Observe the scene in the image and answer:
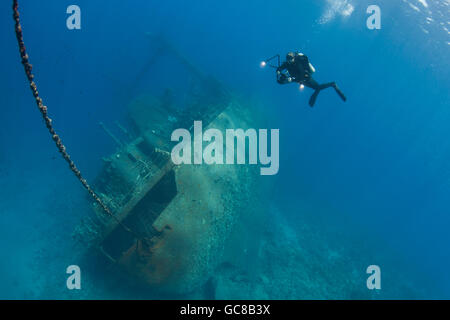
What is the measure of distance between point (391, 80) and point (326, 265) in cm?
6515

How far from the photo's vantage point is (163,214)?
7.63 meters

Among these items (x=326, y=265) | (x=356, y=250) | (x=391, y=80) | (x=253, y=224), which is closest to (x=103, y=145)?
(x=253, y=224)

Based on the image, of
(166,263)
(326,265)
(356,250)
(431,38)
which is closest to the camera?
(166,263)

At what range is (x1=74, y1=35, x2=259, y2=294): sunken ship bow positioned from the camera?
7.33 meters

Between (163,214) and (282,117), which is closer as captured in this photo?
(163,214)

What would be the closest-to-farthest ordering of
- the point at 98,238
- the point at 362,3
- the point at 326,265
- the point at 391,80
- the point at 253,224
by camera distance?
the point at 98,238 → the point at 253,224 → the point at 326,265 → the point at 362,3 → the point at 391,80

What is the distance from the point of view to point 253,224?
12.8 m

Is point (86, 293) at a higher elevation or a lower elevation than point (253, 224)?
lower

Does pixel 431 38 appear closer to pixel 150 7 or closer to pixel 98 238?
pixel 98 238

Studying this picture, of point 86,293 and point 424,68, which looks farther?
point 424,68

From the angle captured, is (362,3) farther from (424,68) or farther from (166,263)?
(166,263)

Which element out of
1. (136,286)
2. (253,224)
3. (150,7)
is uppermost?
(150,7)

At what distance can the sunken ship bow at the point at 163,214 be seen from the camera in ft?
24.0
